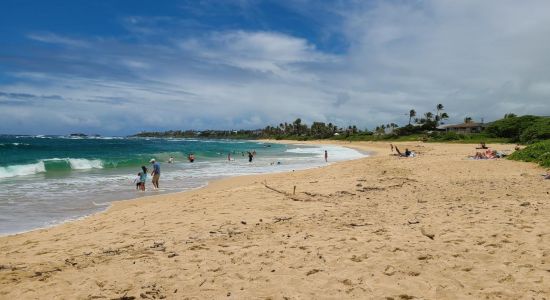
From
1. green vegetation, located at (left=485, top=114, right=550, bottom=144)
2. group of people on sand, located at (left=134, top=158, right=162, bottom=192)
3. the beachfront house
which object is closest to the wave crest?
group of people on sand, located at (left=134, top=158, right=162, bottom=192)

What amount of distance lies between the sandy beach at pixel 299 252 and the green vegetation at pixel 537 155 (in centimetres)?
1050

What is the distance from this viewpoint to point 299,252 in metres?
6.10

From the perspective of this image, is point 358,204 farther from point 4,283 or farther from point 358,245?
point 4,283

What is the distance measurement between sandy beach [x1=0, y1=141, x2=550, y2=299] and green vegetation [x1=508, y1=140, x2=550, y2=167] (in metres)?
10.5

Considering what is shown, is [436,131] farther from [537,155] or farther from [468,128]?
[537,155]

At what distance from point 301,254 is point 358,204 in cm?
436

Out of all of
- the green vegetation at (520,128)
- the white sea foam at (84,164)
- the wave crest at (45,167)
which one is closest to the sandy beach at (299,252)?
the wave crest at (45,167)

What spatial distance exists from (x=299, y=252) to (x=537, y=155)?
19826 millimetres

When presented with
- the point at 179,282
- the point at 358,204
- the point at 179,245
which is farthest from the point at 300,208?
the point at 179,282

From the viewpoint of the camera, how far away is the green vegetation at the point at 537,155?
18587 mm

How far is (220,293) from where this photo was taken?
4.68 meters

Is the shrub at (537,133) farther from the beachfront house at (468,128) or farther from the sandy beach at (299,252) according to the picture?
the beachfront house at (468,128)

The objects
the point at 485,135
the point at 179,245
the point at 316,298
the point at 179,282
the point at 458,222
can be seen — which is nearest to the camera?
the point at 316,298

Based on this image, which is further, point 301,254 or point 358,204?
point 358,204
